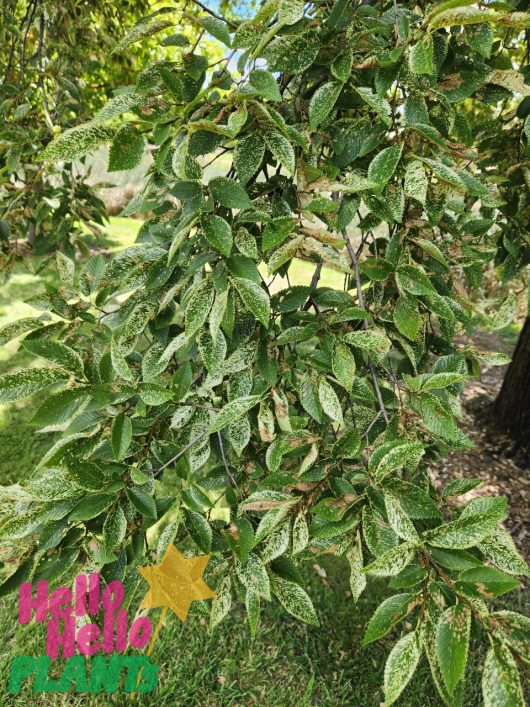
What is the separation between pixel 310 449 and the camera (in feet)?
3.48

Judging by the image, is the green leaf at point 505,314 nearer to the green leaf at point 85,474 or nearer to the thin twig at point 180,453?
the thin twig at point 180,453

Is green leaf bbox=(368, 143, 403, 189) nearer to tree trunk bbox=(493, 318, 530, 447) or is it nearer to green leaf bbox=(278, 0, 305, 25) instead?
green leaf bbox=(278, 0, 305, 25)

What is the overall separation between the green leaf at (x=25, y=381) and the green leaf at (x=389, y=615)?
0.73 m

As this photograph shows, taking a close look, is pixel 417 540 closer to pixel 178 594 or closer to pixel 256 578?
pixel 256 578

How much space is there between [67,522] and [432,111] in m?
1.26

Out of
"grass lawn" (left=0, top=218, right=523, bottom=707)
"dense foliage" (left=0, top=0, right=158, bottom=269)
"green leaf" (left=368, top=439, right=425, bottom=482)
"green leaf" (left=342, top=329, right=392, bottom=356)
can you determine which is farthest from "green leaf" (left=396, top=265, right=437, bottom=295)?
"grass lawn" (left=0, top=218, right=523, bottom=707)

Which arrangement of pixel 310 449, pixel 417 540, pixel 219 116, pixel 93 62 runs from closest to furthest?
pixel 417 540, pixel 219 116, pixel 310 449, pixel 93 62

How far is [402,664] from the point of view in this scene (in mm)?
763

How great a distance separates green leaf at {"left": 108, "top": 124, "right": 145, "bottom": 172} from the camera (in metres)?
0.90

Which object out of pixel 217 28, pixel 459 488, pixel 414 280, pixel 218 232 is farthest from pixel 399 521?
pixel 217 28

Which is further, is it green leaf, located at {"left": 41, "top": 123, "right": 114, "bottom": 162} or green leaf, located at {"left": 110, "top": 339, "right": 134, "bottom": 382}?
green leaf, located at {"left": 110, "top": 339, "right": 134, "bottom": 382}

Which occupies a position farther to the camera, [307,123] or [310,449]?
[307,123]

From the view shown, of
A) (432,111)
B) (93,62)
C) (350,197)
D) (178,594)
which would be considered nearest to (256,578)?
(178,594)

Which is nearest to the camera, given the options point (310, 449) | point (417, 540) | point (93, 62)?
point (417, 540)
